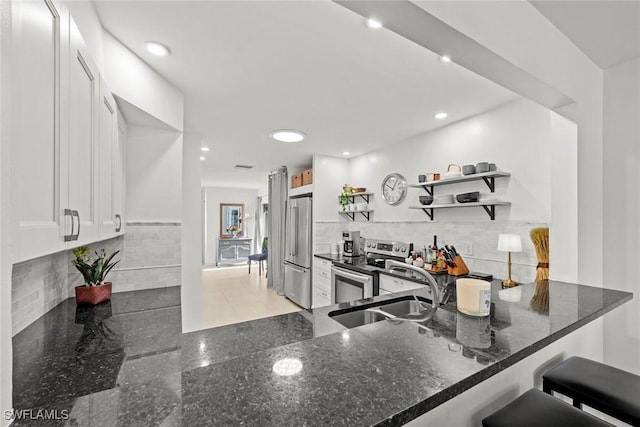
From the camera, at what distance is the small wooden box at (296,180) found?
187 inches

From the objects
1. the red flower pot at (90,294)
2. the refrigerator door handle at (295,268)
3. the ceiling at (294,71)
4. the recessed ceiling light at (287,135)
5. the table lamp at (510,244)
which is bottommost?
the refrigerator door handle at (295,268)

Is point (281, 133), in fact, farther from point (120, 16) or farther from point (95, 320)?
point (95, 320)

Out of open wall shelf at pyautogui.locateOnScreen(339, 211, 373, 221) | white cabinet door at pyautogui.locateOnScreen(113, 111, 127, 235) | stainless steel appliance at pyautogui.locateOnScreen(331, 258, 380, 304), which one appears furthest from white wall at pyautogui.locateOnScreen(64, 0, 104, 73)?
open wall shelf at pyautogui.locateOnScreen(339, 211, 373, 221)

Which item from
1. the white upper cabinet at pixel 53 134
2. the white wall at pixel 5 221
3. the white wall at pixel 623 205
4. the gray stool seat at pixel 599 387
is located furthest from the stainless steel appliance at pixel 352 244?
the white wall at pixel 5 221

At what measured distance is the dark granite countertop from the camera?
50 centimetres

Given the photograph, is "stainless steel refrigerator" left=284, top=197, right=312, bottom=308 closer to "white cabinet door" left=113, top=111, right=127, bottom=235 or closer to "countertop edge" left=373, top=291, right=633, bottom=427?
"white cabinet door" left=113, top=111, right=127, bottom=235

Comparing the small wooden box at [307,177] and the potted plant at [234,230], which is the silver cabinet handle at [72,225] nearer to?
the small wooden box at [307,177]

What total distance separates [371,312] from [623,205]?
1762mm

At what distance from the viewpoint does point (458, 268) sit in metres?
2.60

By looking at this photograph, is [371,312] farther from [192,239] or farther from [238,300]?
[238,300]

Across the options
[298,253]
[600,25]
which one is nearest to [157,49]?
[600,25]

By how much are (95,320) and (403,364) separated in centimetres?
153

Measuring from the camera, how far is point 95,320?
1378 mm

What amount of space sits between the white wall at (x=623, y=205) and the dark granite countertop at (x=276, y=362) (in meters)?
0.59
